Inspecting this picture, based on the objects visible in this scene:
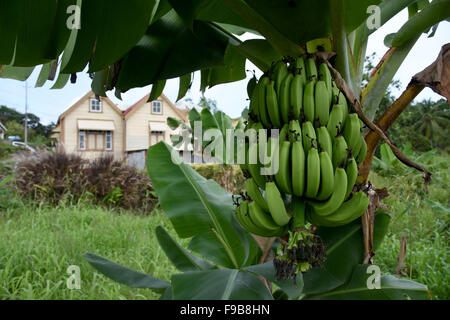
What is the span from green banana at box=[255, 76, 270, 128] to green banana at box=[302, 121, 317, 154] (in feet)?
0.31

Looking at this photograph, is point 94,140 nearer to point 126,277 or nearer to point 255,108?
point 126,277

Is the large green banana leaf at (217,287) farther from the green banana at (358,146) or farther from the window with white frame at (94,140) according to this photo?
the window with white frame at (94,140)

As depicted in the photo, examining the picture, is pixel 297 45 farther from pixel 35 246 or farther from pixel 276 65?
pixel 35 246

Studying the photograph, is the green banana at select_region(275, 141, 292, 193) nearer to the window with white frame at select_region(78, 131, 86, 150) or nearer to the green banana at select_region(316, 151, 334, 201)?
the green banana at select_region(316, 151, 334, 201)

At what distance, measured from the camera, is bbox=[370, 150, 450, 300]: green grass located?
7.14ft

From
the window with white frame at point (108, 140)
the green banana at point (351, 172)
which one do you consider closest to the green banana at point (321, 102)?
the green banana at point (351, 172)

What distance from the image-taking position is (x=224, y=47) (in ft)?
3.08

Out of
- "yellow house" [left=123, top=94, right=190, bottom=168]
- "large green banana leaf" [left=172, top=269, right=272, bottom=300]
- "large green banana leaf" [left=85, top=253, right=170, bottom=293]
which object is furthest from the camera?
"yellow house" [left=123, top=94, right=190, bottom=168]

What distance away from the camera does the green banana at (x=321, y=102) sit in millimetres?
643

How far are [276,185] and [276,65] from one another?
0.91 feet

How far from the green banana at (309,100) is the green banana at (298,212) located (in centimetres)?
19

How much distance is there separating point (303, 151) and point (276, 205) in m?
0.13

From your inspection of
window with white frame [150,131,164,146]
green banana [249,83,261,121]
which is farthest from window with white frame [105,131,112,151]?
green banana [249,83,261,121]
